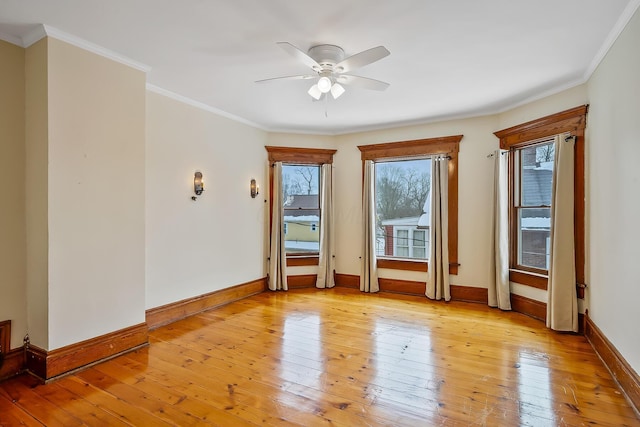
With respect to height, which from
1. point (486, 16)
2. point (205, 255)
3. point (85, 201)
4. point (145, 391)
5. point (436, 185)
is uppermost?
point (486, 16)

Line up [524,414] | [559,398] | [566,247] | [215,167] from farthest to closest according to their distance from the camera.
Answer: [215,167] < [566,247] < [559,398] < [524,414]

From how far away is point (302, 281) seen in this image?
20.4ft

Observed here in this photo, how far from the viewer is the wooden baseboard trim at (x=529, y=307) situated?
14.2 feet

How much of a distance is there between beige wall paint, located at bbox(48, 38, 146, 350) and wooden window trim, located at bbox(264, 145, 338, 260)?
2.66 m

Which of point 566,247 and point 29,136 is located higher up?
point 29,136

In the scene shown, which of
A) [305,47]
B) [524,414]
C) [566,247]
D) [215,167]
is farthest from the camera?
[215,167]

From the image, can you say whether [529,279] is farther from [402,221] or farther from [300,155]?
[300,155]

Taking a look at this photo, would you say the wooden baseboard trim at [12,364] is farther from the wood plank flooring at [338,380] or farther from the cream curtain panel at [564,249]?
the cream curtain panel at [564,249]

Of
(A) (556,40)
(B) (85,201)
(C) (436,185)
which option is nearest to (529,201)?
(C) (436,185)

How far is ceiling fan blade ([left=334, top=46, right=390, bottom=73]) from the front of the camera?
257cm

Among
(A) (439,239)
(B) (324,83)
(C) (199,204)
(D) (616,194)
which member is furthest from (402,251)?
(B) (324,83)

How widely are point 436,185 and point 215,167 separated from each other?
11.1ft

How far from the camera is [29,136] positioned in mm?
2957

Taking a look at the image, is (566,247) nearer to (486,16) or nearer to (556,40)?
(556,40)
